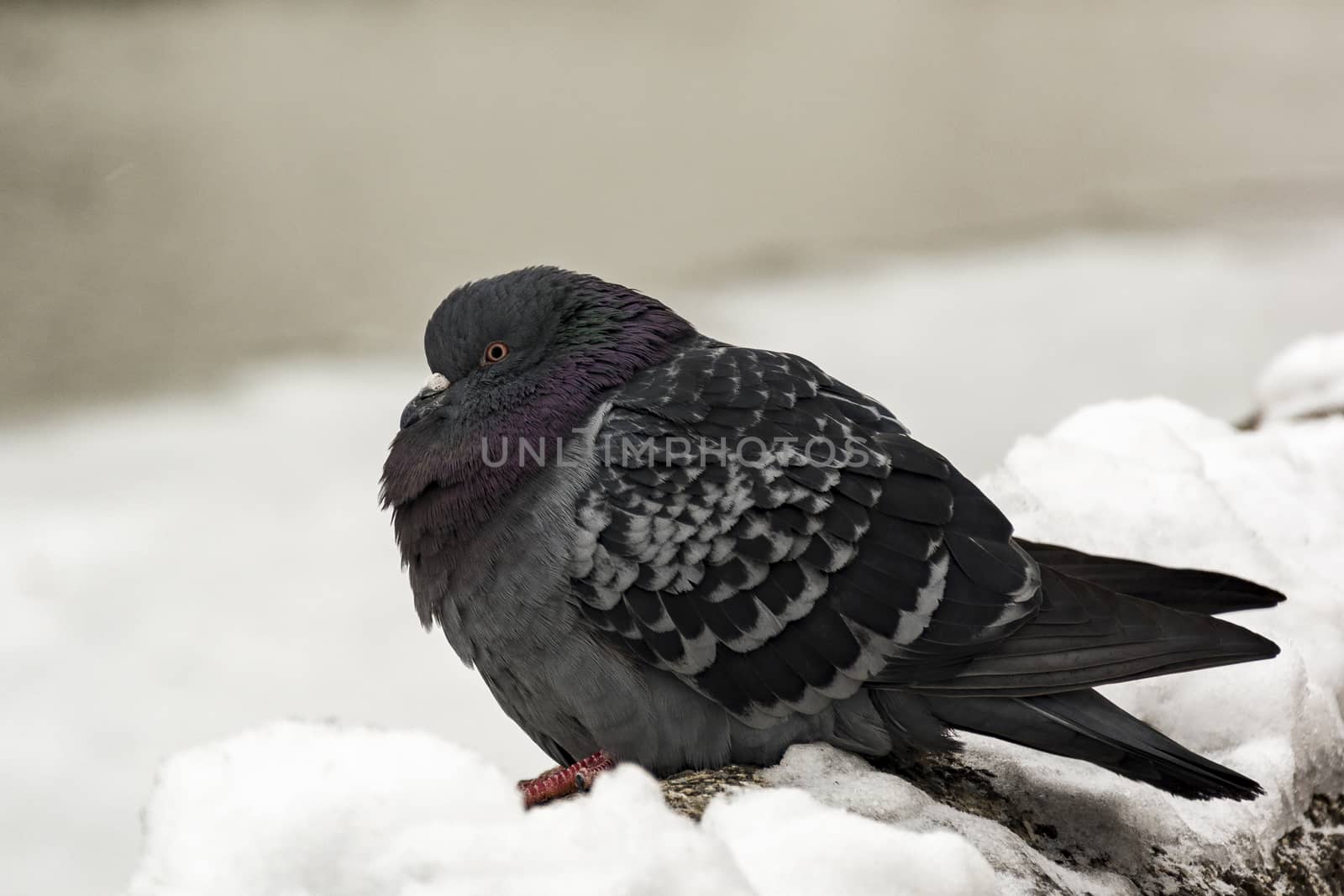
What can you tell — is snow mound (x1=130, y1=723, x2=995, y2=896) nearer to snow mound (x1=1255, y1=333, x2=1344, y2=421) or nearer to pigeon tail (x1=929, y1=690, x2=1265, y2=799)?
pigeon tail (x1=929, y1=690, x2=1265, y2=799)

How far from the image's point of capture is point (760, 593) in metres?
2.08

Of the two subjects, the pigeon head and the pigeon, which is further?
the pigeon head

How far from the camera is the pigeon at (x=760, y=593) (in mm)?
2068

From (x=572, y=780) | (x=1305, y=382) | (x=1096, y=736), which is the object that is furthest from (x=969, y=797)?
(x=1305, y=382)

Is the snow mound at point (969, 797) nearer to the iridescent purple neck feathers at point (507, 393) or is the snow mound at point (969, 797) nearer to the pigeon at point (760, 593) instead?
the pigeon at point (760, 593)

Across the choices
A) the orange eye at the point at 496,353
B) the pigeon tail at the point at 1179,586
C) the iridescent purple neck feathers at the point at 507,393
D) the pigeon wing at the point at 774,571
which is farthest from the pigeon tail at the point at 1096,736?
the orange eye at the point at 496,353

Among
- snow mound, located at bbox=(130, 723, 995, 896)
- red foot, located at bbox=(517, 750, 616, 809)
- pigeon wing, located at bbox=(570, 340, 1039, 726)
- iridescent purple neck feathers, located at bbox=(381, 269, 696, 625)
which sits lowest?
snow mound, located at bbox=(130, 723, 995, 896)

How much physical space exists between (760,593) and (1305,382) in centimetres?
310

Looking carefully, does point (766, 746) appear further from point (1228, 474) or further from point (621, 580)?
point (1228, 474)

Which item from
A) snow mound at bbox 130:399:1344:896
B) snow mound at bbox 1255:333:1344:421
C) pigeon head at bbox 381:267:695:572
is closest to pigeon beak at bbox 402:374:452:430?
pigeon head at bbox 381:267:695:572

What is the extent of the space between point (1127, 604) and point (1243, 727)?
1.63 ft

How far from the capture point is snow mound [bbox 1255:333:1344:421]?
4113 mm

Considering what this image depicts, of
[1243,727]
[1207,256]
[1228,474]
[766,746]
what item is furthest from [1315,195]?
[766,746]

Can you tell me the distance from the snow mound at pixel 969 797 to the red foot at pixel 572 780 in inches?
13.4
